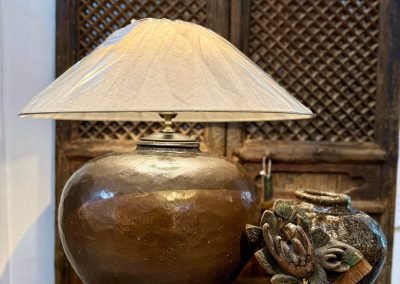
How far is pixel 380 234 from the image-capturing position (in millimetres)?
744

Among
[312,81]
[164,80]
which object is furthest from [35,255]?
[312,81]

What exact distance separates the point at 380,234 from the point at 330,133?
0.47m

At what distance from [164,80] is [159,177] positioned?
18 cm

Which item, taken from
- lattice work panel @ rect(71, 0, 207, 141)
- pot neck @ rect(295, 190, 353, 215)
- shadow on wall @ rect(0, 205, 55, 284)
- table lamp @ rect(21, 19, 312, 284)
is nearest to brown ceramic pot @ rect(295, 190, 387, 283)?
pot neck @ rect(295, 190, 353, 215)

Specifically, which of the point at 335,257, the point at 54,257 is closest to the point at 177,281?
the point at 335,257

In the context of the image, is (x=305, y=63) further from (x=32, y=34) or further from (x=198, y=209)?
(x=32, y=34)

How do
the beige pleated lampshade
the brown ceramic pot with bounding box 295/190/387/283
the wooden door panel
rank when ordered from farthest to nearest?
the wooden door panel, the brown ceramic pot with bounding box 295/190/387/283, the beige pleated lampshade

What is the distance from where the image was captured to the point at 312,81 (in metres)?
1.15

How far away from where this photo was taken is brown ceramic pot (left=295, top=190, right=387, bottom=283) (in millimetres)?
704

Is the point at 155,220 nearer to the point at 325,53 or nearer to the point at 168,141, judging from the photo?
the point at 168,141

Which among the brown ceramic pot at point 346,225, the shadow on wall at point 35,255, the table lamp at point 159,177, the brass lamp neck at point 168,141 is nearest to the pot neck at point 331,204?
the brown ceramic pot at point 346,225

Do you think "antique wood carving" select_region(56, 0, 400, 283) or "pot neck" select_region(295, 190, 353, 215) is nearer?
"pot neck" select_region(295, 190, 353, 215)

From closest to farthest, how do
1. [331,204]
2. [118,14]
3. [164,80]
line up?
[164,80], [331,204], [118,14]

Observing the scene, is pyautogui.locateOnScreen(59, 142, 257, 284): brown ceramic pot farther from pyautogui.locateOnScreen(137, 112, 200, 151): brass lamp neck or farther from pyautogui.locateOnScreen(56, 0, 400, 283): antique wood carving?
pyautogui.locateOnScreen(56, 0, 400, 283): antique wood carving
